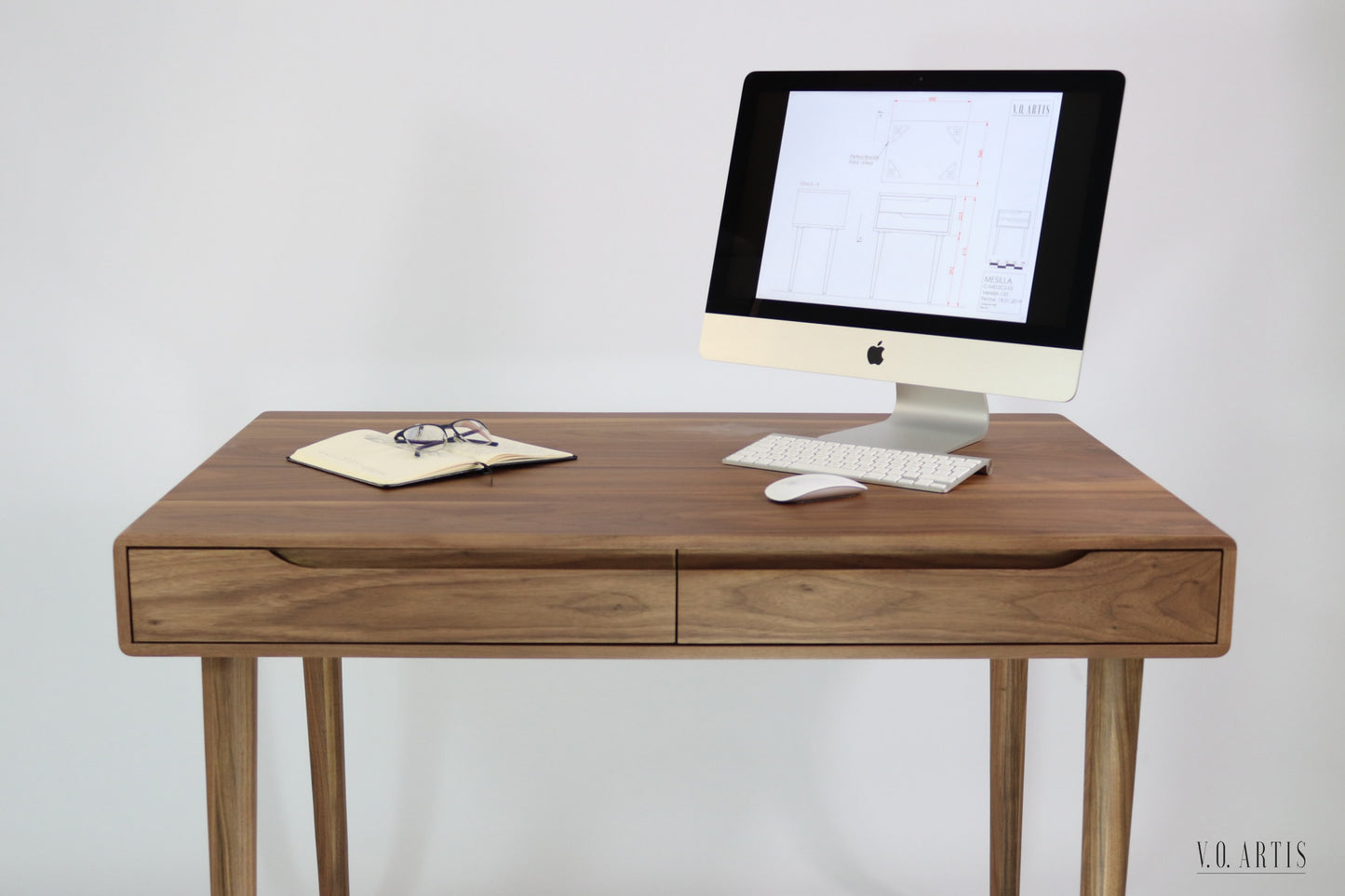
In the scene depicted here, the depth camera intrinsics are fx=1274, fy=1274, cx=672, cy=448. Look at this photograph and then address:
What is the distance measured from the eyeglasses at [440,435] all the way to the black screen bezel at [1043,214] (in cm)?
34

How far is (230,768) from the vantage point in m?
1.32

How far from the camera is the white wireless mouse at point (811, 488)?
134cm

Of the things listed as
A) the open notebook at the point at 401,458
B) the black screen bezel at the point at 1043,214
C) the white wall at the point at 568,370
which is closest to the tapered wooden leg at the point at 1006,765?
the white wall at the point at 568,370

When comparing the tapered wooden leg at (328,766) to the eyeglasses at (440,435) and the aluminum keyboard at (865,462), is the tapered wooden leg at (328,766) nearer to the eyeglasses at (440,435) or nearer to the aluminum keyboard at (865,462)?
the eyeglasses at (440,435)

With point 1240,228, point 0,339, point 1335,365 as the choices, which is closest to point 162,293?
point 0,339

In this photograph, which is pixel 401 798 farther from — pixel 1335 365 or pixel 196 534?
pixel 1335 365

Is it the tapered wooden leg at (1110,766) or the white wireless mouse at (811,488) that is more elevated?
the white wireless mouse at (811,488)

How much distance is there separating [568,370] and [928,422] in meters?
0.73

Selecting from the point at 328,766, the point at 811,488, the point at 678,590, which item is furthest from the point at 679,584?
the point at 328,766

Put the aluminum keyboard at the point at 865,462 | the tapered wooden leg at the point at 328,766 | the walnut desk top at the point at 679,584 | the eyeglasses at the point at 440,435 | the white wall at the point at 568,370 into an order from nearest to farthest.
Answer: the walnut desk top at the point at 679,584
the aluminum keyboard at the point at 865,462
the eyeglasses at the point at 440,435
the tapered wooden leg at the point at 328,766
the white wall at the point at 568,370

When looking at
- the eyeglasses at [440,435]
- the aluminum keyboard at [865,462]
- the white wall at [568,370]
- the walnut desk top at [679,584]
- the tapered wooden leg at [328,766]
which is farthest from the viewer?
the white wall at [568,370]

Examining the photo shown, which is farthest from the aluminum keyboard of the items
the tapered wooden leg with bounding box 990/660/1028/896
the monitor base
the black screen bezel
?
the tapered wooden leg with bounding box 990/660/1028/896

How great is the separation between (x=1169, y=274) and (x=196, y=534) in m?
1.61

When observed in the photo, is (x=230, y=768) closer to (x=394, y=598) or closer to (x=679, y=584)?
(x=394, y=598)
